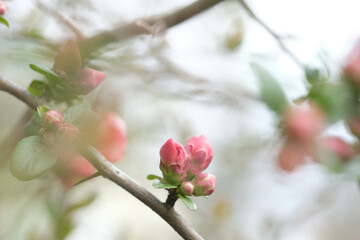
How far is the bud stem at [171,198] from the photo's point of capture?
48 centimetres

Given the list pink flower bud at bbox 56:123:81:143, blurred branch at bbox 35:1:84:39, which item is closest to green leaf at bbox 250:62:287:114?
pink flower bud at bbox 56:123:81:143

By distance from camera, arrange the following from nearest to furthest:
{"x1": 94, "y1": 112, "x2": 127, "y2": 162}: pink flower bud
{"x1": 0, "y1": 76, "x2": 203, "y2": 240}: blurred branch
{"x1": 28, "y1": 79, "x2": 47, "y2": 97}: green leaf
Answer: {"x1": 0, "y1": 76, "x2": 203, "y2": 240}: blurred branch < {"x1": 28, "y1": 79, "x2": 47, "y2": 97}: green leaf < {"x1": 94, "y1": 112, "x2": 127, "y2": 162}: pink flower bud

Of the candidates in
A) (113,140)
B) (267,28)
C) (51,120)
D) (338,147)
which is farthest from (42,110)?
(267,28)

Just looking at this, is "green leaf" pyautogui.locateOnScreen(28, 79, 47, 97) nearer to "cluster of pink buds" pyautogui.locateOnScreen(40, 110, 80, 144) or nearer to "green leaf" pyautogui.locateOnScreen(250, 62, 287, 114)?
"cluster of pink buds" pyautogui.locateOnScreen(40, 110, 80, 144)

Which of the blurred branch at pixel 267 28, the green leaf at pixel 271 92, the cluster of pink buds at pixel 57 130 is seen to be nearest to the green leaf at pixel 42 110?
the cluster of pink buds at pixel 57 130

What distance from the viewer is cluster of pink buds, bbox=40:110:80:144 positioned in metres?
0.47

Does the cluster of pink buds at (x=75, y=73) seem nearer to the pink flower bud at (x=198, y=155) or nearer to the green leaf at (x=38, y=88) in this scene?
the green leaf at (x=38, y=88)

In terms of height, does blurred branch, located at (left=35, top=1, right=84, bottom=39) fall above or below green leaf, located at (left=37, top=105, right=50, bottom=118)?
below

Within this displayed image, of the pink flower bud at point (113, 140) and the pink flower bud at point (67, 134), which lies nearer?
the pink flower bud at point (67, 134)

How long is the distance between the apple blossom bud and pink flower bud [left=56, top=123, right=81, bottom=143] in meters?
0.10

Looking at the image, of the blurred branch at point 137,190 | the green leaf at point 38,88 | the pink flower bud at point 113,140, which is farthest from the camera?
the pink flower bud at point 113,140

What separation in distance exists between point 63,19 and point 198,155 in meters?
0.43

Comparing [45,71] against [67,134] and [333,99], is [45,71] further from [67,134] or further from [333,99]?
[333,99]

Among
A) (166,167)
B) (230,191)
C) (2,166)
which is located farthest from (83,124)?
(230,191)
